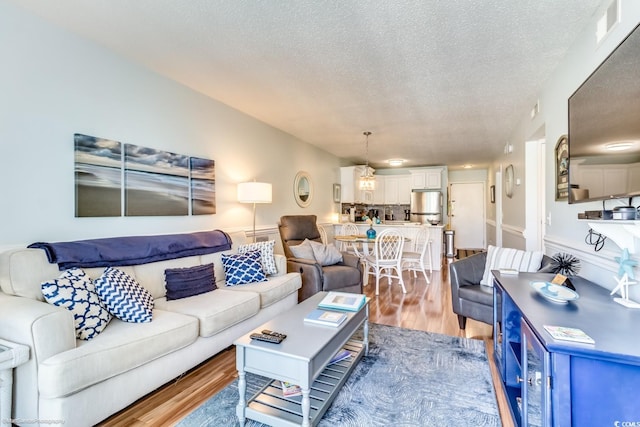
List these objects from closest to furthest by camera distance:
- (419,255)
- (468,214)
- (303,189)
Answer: (419,255)
(303,189)
(468,214)

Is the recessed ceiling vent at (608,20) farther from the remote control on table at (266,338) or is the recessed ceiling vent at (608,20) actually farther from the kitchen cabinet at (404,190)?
the kitchen cabinet at (404,190)

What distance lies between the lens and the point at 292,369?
60.3 inches

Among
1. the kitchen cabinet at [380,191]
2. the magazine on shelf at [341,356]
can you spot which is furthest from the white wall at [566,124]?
the kitchen cabinet at [380,191]

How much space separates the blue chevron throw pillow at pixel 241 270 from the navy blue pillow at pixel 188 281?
236mm

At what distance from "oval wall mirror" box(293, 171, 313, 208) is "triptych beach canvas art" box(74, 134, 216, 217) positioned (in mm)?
1982

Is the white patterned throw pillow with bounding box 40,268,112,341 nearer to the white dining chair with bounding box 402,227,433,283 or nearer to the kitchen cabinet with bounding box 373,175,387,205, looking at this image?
the white dining chair with bounding box 402,227,433,283

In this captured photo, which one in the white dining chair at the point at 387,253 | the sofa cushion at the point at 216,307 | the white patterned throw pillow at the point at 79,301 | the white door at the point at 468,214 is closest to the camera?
the white patterned throw pillow at the point at 79,301

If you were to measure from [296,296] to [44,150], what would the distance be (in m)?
2.47

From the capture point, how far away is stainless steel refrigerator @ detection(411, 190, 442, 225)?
26.6 feet

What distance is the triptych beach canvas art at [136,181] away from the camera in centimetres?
234

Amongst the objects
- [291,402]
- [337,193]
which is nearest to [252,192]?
[291,402]

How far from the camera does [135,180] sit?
2678mm

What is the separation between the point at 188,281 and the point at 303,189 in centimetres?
324

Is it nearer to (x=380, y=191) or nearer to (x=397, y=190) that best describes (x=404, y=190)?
(x=397, y=190)
